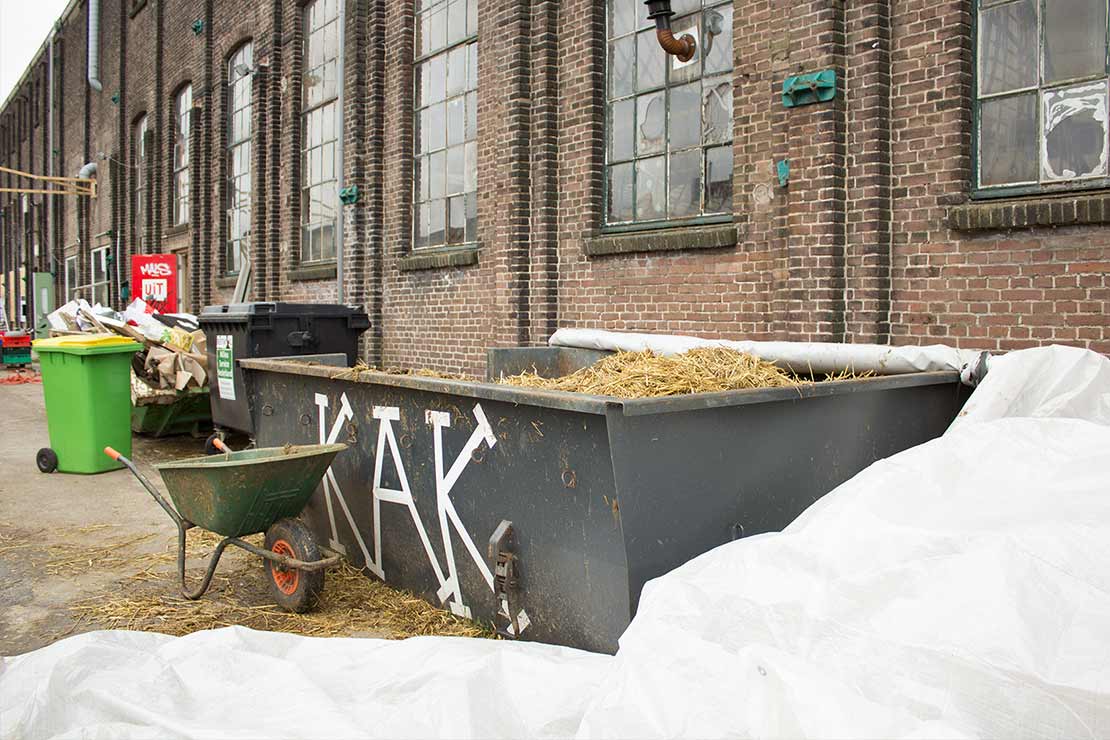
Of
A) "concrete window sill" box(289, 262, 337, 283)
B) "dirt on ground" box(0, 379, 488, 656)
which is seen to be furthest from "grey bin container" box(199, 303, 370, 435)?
"concrete window sill" box(289, 262, 337, 283)

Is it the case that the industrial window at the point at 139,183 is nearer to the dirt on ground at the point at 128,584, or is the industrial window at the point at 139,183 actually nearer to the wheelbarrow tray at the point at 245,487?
the dirt on ground at the point at 128,584

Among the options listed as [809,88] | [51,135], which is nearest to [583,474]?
[809,88]

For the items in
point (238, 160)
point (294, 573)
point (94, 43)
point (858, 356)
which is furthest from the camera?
point (94, 43)

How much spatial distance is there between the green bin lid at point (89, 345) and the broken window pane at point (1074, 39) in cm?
777

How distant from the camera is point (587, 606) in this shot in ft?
Answer: 11.0

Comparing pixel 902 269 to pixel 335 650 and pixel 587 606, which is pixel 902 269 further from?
pixel 335 650

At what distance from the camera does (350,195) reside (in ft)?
39.9

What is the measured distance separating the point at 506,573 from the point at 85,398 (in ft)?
20.7

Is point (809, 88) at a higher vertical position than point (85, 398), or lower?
higher

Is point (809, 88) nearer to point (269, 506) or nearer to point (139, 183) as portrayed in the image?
point (269, 506)

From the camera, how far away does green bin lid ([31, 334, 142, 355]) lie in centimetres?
830

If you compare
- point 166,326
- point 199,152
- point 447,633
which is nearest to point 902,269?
point 447,633

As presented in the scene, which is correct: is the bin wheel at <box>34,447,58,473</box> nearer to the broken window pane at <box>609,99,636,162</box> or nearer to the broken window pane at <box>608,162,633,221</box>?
the broken window pane at <box>608,162,633,221</box>

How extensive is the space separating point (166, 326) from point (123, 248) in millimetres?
15239
